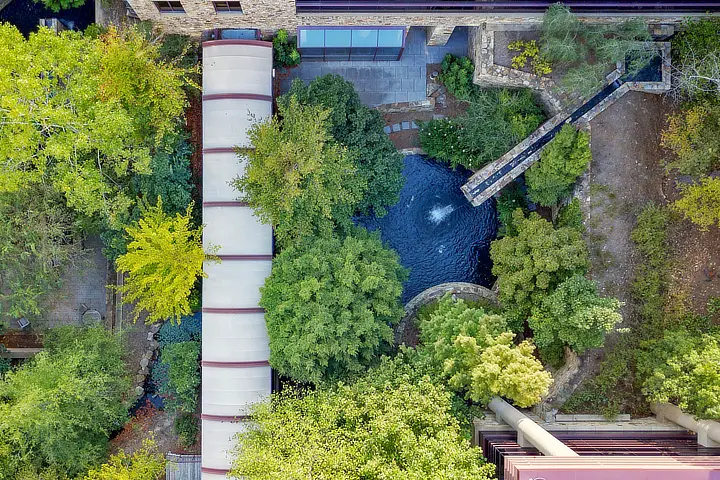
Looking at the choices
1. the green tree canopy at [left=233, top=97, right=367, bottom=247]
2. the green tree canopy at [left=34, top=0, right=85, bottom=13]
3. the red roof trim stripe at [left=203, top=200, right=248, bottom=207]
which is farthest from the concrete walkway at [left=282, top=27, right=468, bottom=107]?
the green tree canopy at [left=34, top=0, right=85, bottom=13]

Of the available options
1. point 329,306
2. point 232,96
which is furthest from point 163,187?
point 329,306

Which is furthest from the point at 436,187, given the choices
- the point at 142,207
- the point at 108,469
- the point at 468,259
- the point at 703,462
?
the point at 108,469

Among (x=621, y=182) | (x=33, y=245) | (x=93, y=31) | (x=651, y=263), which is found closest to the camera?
(x=33, y=245)

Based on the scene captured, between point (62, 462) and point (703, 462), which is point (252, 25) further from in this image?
point (703, 462)

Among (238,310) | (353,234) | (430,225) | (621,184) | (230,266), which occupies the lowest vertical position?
(238,310)

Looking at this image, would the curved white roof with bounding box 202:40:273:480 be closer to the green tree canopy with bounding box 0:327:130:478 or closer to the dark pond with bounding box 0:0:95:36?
the green tree canopy with bounding box 0:327:130:478

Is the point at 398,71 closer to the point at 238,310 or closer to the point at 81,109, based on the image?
the point at 238,310
